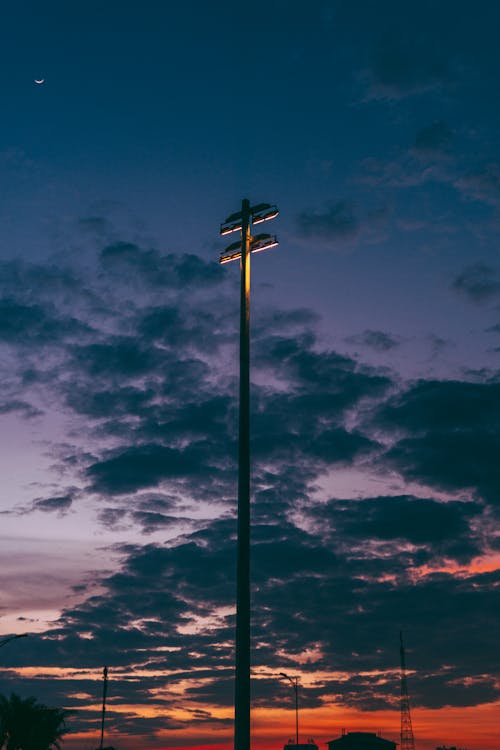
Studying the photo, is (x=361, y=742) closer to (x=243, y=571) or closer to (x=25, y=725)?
(x=25, y=725)

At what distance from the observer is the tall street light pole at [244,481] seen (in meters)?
16.8

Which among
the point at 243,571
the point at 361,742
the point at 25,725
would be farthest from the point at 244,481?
the point at 361,742

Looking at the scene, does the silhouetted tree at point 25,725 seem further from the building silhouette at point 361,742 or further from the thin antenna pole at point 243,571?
the building silhouette at point 361,742

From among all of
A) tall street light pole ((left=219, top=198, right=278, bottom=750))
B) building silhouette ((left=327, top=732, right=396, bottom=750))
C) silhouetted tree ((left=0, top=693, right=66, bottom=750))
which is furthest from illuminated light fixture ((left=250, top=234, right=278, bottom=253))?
building silhouette ((left=327, top=732, right=396, bottom=750))

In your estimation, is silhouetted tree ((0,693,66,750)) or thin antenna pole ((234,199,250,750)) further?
silhouetted tree ((0,693,66,750))

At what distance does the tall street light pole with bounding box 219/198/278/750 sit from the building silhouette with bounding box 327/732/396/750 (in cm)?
13736

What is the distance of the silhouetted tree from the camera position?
173 feet

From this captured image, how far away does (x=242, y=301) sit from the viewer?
20.3m

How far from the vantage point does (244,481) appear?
18.2m

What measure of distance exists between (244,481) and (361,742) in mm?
139287

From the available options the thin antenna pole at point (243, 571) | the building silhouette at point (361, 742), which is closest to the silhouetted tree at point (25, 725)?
the thin antenna pole at point (243, 571)

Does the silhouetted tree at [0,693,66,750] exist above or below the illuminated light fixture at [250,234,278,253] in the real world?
below

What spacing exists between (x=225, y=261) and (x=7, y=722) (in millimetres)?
41889

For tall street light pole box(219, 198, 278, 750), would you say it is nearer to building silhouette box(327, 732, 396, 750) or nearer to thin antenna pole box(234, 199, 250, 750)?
thin antenna pole box(234, 199, 250, 750)
